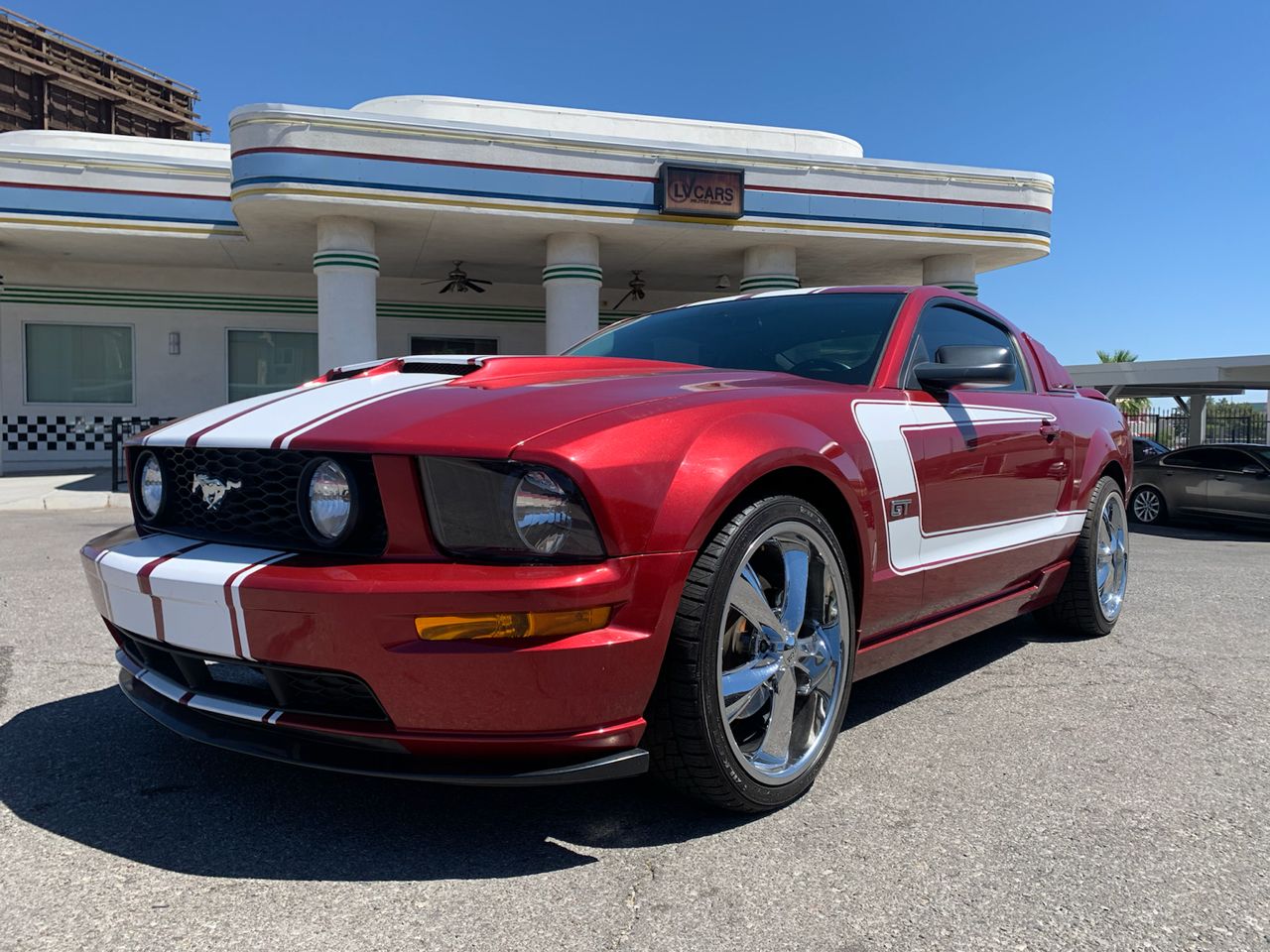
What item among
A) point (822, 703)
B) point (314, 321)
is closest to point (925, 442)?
point (822, 703)

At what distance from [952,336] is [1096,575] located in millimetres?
1378

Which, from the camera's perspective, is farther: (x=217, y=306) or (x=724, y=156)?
(x=217, y=306)

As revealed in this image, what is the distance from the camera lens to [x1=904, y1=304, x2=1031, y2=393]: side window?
2.97 m

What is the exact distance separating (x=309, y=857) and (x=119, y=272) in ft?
49.4

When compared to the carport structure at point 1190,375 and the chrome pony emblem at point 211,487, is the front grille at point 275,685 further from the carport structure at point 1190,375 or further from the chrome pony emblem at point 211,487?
the carport structure at point 1190,375

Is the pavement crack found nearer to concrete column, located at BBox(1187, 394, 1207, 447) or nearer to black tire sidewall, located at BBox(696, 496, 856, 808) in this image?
black tire sidewall, located at BBox(696, 496, 856, 808)

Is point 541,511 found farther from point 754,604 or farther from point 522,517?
point 754,604

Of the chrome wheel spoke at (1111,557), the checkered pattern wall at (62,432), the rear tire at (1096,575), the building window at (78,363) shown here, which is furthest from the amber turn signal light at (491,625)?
the building window at (78,363)

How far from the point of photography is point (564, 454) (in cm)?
172

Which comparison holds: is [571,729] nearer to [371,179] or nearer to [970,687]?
[970,687]

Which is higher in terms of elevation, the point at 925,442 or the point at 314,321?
the point at 314,321

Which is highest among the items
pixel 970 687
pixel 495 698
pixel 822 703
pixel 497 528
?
pixel 497 528

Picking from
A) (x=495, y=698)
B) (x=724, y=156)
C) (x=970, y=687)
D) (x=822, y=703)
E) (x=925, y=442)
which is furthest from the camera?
(x=724, y=156)

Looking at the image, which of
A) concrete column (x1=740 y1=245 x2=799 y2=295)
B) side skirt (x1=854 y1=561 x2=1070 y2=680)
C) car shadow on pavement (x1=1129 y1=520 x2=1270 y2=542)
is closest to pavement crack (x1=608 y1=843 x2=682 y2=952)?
side skirt (x1=854 y1=561 x2=1070 y2=680)
